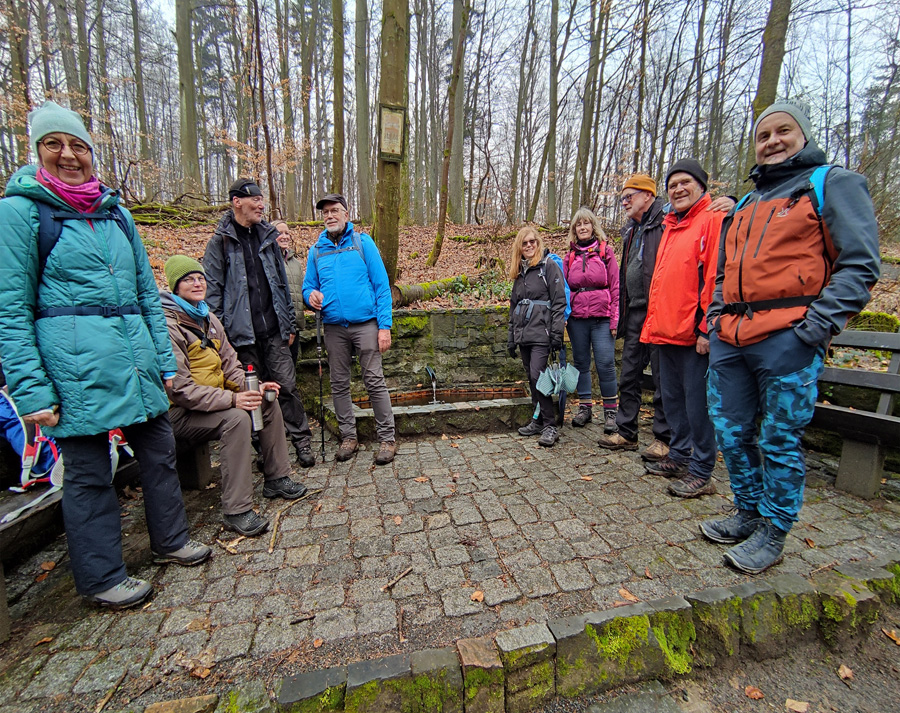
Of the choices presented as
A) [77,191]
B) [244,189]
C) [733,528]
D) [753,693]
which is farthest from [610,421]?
[77,191]

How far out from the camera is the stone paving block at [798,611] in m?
2.10

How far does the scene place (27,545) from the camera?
8.36 ft

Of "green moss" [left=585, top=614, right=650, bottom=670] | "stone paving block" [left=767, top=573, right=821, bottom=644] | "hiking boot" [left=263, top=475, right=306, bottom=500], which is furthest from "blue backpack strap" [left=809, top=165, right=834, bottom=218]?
"hiking boot" [left=263, top=475, right=306, bottom=500]

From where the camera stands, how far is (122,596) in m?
2.18

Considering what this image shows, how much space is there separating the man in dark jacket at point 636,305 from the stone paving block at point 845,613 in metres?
1.59

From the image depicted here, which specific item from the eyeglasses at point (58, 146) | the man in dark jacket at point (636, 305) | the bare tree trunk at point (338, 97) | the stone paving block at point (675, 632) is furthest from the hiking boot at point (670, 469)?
the bare tree trunk at point (338, 97)

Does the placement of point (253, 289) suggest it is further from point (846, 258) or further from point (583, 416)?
point (846, 258)

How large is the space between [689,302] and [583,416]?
6.27ft

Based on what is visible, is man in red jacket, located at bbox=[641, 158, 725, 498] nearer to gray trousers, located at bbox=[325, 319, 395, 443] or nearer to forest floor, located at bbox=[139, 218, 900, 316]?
forest floor, located at bbox=[139, 218, 900, 316]

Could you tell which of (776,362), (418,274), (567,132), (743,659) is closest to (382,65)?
(418,274)

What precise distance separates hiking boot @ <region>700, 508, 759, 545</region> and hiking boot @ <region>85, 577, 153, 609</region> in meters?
3.20

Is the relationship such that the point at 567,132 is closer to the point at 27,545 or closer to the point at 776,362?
the point at 776,362

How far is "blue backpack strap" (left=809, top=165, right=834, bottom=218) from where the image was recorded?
2.09 m

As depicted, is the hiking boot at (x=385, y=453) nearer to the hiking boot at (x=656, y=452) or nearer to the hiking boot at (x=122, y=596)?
the hiking boot at (x=122, y=596)
